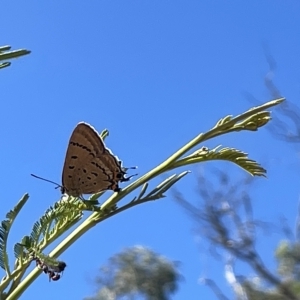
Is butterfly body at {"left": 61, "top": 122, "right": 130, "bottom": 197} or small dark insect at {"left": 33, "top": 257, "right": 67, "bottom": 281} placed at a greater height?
butterfly body at {"left": 61, "top": 122, "right": 130, "bottom": 197}

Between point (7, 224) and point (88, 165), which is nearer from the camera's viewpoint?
point (7, 224)

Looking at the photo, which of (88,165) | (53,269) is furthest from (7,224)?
(88,165)

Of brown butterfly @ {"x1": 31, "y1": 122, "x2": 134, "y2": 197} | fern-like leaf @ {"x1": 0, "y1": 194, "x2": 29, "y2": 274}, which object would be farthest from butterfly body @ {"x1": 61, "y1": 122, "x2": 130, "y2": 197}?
fern-like leaf @ {"x1": 0, "y1": 194, "x2": 29, "y2": 274}

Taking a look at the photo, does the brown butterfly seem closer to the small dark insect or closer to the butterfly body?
the butterfly body

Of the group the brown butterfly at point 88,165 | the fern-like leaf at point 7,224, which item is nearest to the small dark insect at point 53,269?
the fern-like leaf at point 7,224

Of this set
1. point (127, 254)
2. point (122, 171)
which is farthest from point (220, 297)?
point (127, 254)

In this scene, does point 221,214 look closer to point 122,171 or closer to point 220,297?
point 220,297

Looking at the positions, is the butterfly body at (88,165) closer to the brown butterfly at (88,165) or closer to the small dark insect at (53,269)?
the brown butterfly at (88,165)

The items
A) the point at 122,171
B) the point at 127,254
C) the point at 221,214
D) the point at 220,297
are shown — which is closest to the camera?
the point at 122,171

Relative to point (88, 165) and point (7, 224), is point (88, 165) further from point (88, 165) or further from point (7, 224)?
point (7, 224)
